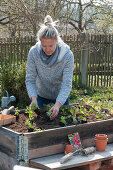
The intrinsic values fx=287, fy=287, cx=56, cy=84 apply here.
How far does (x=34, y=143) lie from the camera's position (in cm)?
259

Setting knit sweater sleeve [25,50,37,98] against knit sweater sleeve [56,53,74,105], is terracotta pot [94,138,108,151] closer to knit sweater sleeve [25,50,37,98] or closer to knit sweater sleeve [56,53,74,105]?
knit sweater sleeve [56,53,74,105]

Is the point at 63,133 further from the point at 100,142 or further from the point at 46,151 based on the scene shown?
the point at 100,142

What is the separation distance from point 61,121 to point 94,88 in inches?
232

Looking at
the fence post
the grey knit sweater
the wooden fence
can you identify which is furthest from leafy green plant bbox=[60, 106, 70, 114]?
the fence post

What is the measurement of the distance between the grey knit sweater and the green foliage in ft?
10.0

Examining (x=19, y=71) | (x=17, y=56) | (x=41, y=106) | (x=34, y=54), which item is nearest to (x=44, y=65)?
(x=34, y=54)

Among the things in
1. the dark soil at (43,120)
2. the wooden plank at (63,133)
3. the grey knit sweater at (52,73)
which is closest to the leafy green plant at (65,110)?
the dark soil at (43,120)

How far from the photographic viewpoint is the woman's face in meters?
2.93

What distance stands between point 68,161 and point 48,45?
47.0 inches

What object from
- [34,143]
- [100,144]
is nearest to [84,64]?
[100,144]

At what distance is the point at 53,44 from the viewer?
2990 mm

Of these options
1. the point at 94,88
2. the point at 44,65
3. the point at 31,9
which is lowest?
the point at 94,88

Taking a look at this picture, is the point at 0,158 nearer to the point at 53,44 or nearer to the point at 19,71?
the point at 53,44

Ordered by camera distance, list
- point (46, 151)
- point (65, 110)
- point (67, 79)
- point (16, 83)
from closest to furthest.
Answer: point (46, 151)
point (67, 79)
point (65, 110)
point (16, 83)
